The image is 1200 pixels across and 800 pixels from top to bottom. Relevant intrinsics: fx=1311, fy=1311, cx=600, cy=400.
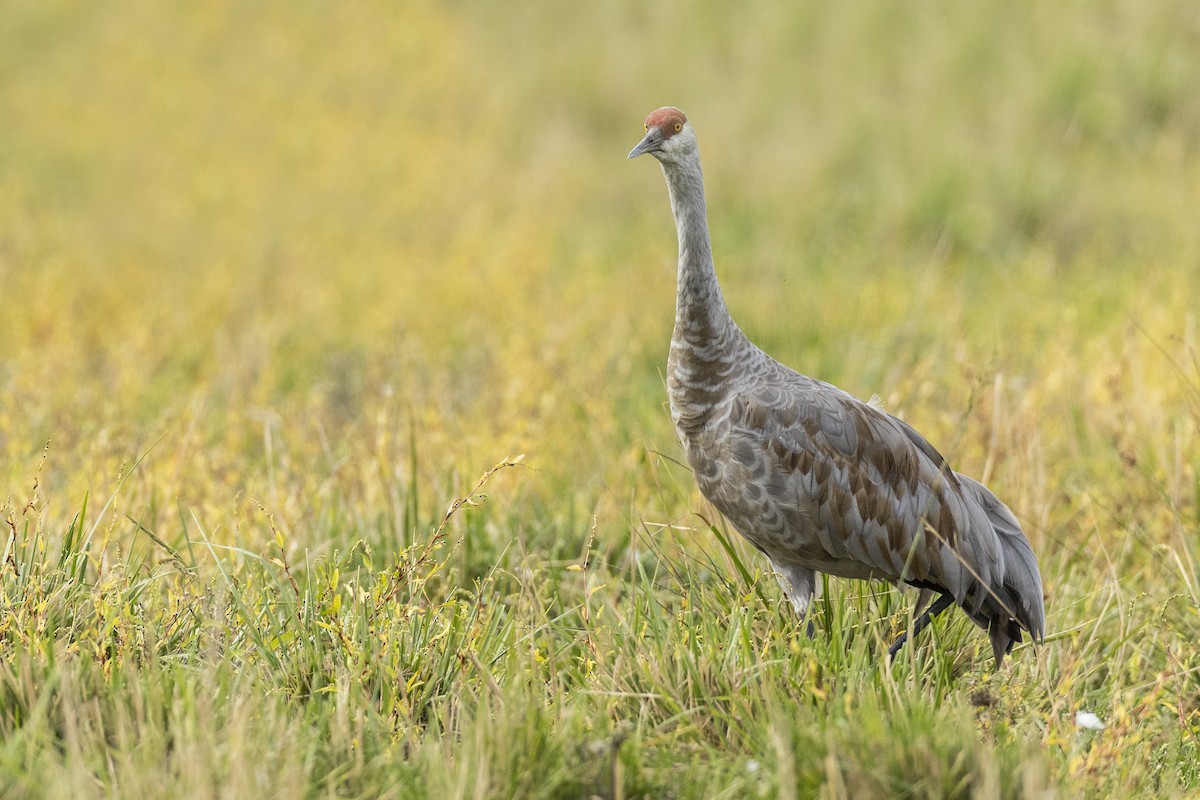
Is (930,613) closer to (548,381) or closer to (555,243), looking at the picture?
(548,381)

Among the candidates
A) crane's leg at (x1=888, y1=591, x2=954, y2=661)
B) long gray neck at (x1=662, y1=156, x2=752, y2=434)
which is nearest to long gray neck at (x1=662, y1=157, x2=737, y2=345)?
long gray neck at (x1=662, y1=156, x2=752, y2=434)

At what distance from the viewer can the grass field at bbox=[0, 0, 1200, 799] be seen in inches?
125

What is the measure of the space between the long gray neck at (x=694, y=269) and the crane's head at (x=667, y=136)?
37 millimetres

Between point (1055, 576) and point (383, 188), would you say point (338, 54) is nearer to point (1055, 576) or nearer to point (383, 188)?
point (383, 188)

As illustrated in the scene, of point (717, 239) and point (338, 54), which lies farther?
A: point (338, 54)

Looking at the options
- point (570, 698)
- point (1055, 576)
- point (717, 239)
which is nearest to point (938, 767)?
point (570, 698)

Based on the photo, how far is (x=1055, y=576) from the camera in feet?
15.7

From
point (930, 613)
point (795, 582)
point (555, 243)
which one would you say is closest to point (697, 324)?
point (795, 582)

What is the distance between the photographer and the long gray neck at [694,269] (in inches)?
158

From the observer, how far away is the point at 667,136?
3.97 meters

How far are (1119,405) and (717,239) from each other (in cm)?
529

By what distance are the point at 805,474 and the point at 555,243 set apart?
7118 millimetres

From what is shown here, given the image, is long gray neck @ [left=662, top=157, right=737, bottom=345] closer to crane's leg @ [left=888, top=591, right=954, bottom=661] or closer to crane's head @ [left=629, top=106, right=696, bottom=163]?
crane's head @ [left=629, top=106, right=696, bottom=163]

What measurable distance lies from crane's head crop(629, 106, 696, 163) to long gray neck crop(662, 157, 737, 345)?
0.12 feet
